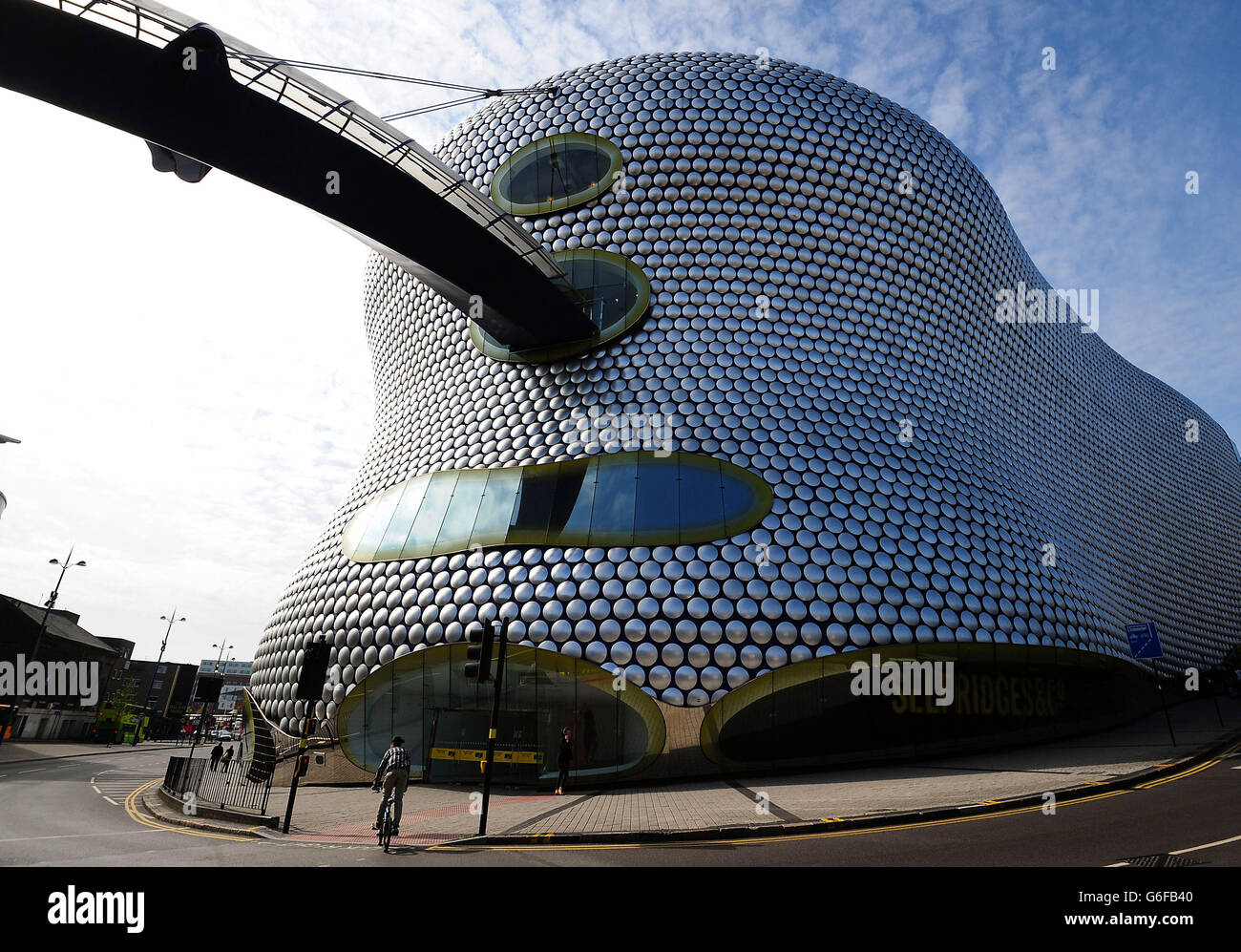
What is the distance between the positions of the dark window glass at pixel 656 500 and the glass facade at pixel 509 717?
3381 millimetres

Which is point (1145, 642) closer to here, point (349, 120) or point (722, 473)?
point (722, 473)

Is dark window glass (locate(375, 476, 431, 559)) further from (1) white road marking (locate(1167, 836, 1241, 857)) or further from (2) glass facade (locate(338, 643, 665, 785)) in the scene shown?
(1) white road marking (locate(1167, 836, 1241, 857))

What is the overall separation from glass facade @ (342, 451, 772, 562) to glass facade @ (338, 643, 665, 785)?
9.46ft

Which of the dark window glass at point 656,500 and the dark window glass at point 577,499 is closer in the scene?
the dark window glass at point 656,500

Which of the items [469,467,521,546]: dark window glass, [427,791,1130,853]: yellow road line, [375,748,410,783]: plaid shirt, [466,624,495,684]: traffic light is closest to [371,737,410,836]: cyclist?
[375,748,410,783]: plaid shirt

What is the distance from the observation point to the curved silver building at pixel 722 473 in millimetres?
14828

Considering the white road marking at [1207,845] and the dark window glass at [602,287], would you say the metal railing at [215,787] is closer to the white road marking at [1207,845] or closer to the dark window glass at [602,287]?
the white road marking at [1207,845]

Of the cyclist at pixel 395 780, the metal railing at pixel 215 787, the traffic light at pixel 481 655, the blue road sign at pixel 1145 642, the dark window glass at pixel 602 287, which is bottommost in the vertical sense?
the metal railing at pixel 215 787

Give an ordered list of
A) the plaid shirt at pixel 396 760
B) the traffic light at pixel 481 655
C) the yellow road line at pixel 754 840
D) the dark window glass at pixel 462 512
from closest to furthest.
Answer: the yellow road line at pixel 754 840 → the plaid shirt at pixel 396 760 → the traffic light at pixel 481 655 → the dark window glass at pixel 462 512

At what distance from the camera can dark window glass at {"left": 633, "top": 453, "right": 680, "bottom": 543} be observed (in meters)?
16.0

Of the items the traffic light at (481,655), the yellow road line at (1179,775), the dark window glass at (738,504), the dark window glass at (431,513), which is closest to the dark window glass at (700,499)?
the dark window glass at (738,504)

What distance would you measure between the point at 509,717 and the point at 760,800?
6.89 m

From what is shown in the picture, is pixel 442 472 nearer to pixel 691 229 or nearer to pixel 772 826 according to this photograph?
pixel 691 229
